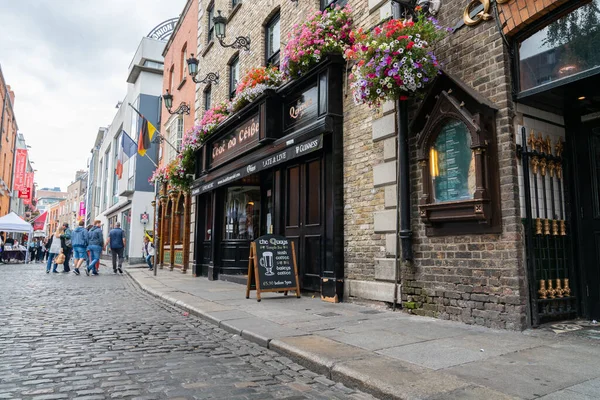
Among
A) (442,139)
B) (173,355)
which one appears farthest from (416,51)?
(173,355)

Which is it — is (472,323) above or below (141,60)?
below

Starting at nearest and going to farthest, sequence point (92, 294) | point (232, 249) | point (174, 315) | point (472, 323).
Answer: point (472, 323), point (174, 315), point (92, 294), point (232, 249)

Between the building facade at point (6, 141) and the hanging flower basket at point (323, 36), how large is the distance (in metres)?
31.0

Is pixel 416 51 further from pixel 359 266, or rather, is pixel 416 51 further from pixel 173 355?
pixel 173 355

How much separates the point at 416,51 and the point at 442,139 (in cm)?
121

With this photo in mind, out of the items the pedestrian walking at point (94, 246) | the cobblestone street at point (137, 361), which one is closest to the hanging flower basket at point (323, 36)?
the cobblestone street at point (137, 361)

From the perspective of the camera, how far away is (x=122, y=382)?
3.56 meters

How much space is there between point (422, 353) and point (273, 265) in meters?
4.23

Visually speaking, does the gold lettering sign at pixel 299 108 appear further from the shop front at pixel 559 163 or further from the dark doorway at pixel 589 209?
the dark doorway at pixel 589 209

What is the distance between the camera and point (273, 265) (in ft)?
26.1

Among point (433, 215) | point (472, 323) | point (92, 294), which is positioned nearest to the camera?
point (472, 323)

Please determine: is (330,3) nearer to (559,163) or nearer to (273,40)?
(273,40)

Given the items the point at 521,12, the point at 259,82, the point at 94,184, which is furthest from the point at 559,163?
the point at 94,184

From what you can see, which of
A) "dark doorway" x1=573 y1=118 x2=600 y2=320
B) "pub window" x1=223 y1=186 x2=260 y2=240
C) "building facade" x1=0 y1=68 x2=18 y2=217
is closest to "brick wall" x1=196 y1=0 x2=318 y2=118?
Result: "pub window" x1=223 y1=186 x2=260 y2=240
